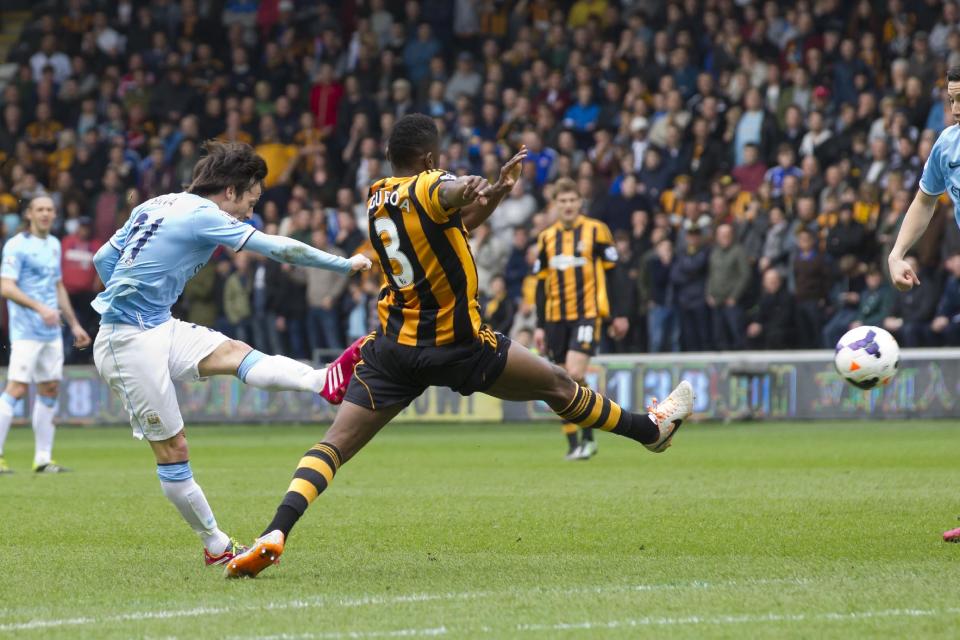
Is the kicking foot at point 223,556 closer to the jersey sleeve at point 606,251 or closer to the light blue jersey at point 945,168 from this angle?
the light blue jersey at point 945,168

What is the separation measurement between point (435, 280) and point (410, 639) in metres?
2.47

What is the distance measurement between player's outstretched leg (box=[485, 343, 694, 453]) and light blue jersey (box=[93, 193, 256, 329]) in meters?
1.53

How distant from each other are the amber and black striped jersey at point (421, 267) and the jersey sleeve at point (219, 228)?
67 centimetres

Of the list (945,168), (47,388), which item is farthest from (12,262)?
(945,168)

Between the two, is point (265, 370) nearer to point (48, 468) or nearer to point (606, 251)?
→ point (48, 468)

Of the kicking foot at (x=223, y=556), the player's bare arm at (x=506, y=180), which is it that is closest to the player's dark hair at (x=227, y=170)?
the player's bare arm at (x=506, y=180)

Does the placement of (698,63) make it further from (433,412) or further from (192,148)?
(192,148)

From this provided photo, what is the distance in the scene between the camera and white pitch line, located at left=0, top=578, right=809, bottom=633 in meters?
5.92

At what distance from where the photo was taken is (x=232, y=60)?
29156 mm

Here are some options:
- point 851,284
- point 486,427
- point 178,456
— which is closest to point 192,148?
point 486,427

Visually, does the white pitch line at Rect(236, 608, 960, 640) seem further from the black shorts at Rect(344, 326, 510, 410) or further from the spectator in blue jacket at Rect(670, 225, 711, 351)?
the spectator in blue jacket at Rect(670, 225, 711, 351)

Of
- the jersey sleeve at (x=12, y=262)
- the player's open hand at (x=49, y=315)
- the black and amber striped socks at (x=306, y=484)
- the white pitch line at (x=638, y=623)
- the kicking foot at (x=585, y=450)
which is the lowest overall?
the kicking foot at (x=585, y=450)

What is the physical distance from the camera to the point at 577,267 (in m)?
15.0

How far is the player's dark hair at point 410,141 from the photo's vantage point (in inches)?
297
